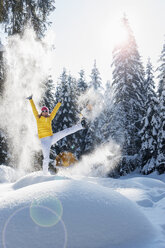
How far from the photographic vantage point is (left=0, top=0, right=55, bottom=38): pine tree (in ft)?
24.6

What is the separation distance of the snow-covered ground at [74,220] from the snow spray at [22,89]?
20.5 ft

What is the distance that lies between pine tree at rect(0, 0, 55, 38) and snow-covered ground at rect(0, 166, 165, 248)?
662 centimetres

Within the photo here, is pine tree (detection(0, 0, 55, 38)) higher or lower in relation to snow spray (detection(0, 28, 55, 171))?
higher

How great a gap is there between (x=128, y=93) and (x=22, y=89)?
11.9 m

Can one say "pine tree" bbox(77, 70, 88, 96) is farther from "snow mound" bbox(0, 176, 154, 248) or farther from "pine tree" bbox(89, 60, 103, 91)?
"snow mound" bbox(0, 176, 154, 248)

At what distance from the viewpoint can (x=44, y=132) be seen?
19.7 ft

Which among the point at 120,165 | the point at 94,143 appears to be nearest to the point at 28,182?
the point at 120,165

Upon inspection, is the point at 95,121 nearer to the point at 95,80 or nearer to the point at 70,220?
the point at 95,80

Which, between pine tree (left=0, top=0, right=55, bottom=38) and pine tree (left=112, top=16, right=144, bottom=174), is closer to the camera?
pine tree (left=0, top=0, right=55, bottom=38)

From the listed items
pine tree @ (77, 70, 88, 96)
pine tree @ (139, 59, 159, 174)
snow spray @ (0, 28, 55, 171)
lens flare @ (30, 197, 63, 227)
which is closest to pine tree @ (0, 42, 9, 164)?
snow spray @ (0, 28, 55, 171)

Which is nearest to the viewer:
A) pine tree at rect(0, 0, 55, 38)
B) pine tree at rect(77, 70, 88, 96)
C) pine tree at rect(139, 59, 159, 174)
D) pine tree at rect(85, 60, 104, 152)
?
pine tree at rect(0, 0, 55, 38)

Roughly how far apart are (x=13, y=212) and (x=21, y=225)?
22cm

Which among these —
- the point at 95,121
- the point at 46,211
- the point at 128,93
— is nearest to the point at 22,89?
the point at 46,211

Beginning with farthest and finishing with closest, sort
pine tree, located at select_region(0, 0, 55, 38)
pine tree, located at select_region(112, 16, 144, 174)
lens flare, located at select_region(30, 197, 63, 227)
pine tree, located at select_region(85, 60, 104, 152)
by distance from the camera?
pine tree, located at select_region(85, 60, 104, 152)
pine tree, located at select_region(112, 16, 144, 174)
pine tree, located at select_region(0, 0, 55, 38)
lens flare, located at select_region(30, 197, 63, 227)
